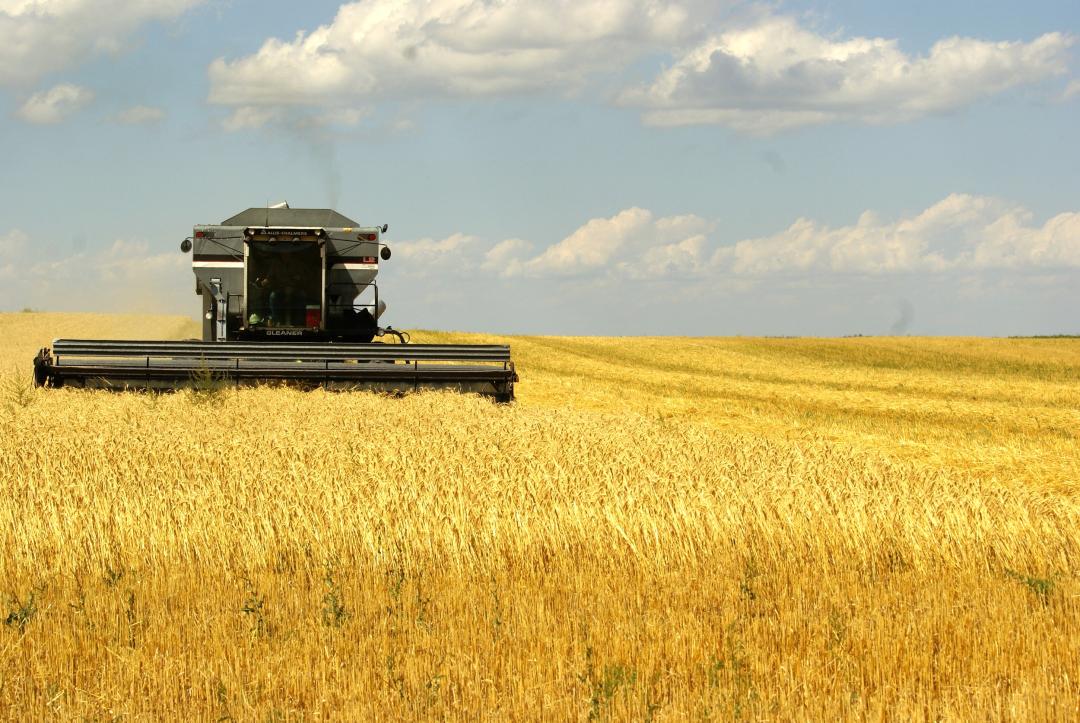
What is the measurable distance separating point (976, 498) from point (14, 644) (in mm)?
6068

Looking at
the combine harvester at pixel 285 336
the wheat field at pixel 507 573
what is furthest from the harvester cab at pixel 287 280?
the wheat field at pixel 507 573

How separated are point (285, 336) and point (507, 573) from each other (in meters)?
10.7

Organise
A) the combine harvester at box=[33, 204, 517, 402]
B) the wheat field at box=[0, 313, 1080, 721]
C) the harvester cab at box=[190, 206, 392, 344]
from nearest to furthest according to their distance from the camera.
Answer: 1. the wheat field at box=[0, 313, 1080, 721]
2. the combine harvester at box=[33, 204, 517, 402]
3. the harvester cab at box=[190, 206, 392, 344]

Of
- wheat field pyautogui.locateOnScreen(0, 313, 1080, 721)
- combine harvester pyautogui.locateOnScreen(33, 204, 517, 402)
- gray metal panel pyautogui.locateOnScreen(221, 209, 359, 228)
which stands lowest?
wheat field pyautogui.locateOnScreen(0, 313, 1080, 721)

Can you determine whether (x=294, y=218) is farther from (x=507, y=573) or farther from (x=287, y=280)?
(x=507, y=573)

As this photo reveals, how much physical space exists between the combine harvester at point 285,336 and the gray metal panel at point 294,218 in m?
0.02

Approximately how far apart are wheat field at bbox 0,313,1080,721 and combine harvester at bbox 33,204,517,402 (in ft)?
7.32

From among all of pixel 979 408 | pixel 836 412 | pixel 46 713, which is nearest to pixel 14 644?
pixel 46 713

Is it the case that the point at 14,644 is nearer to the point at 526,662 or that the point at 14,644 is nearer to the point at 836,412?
the point at 526,662

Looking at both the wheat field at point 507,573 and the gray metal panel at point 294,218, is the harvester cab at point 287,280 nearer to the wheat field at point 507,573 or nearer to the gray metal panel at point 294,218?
the gray metal panel at point 294,218

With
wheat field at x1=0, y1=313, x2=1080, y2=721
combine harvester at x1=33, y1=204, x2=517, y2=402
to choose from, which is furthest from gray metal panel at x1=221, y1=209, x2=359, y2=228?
wheat field at x1=0, y1=313, x2=1080, y2=721

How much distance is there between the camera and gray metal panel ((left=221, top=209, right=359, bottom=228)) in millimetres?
17625

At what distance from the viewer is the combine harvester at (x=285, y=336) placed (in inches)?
575

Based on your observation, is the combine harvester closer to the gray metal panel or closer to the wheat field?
the gray metal panel
